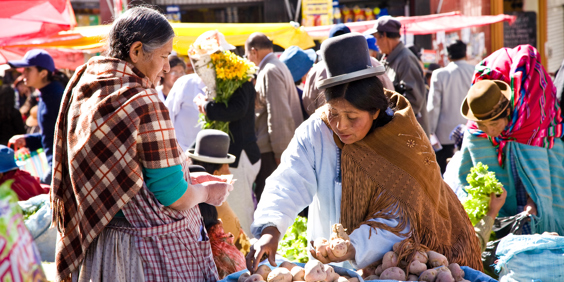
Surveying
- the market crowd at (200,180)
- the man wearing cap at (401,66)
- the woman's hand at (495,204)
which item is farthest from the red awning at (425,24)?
the market crowd at (200,180)

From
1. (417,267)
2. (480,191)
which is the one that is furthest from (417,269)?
(480,191)

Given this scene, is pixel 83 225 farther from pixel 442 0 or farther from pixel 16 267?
pixel 442 0

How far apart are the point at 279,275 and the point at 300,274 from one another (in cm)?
9

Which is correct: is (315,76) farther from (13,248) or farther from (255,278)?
(13,248)

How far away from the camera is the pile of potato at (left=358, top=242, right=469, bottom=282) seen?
77.5 inches

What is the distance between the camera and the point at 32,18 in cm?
620

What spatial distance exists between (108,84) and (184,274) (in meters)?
0.78

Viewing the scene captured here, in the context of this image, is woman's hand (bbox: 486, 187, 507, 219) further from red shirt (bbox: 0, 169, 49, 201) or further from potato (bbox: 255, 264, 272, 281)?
red shirt (bbox: 0, 169, 49, 201)

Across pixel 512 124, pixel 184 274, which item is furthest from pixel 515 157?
pixel 184 274

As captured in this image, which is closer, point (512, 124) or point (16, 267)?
point (16, 267)

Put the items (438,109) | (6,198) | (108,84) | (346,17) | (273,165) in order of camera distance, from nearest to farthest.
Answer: (6,198)
(108,84)
(273,165)
(438,109)
(346,17)

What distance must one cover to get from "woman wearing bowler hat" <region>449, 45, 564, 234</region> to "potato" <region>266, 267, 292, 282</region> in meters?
2.01

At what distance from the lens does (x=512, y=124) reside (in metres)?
3.44

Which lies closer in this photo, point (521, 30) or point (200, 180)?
point (200, 180)
